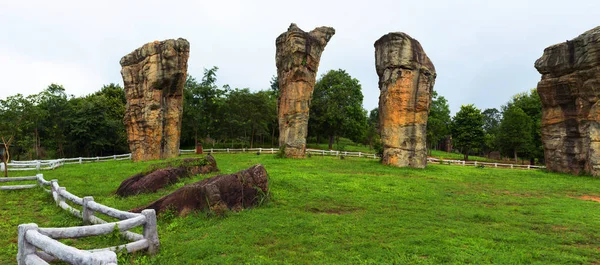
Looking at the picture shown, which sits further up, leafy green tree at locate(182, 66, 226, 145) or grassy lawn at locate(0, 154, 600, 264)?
leafy green tree at locate(182, 66, 226, 145)

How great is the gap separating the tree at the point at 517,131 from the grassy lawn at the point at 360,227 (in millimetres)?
29634

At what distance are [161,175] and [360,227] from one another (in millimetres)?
8203

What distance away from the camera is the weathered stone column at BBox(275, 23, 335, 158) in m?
28.3

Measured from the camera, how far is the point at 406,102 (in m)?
23.0

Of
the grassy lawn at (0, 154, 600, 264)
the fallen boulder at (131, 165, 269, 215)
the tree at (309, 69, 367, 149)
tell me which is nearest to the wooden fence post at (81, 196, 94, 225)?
the grassy lawn at (0, 154, 600, 264)

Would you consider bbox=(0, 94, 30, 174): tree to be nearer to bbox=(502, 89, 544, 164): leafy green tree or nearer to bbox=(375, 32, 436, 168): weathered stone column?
bbox=(375, 32, 436, 168): weathered stone column

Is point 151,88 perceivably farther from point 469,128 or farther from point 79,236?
point 469,128

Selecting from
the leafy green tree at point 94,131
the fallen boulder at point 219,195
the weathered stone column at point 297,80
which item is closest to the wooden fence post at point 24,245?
the fallen boulder at point 219,195

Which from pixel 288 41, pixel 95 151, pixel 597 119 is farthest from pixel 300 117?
pixel 95 151

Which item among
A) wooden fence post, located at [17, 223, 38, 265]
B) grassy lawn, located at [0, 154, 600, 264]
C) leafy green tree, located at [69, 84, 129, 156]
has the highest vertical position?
leafy green tree, located at [69, 84, 129, 156]

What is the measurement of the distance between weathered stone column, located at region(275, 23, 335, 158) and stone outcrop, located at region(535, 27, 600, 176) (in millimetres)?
17546

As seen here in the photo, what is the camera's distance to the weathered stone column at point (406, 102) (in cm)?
2292

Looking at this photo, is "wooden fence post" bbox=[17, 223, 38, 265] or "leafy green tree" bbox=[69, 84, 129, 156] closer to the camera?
"wooden fence post" bbox=[17, 223, 38, 265]

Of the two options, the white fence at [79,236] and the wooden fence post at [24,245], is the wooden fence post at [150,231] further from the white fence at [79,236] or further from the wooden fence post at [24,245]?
the wooden fence post at [24,245]
